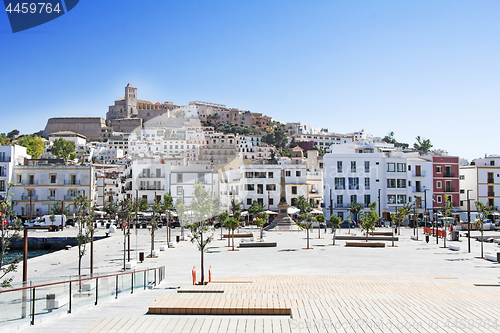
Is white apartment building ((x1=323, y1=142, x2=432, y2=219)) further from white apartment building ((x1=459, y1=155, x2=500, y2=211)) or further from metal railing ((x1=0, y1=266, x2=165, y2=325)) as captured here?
metal railing ((x1=0, y1=266, x2=165, y2=325))

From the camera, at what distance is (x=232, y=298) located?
1133cm

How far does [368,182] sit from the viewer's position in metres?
63.3

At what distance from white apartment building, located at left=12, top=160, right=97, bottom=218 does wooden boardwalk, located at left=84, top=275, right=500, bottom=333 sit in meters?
55.2

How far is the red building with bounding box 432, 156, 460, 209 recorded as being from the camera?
65.7 metres

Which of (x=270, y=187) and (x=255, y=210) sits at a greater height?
(x=270, y=187)

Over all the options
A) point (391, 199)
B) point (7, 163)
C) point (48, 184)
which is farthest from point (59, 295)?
point (7, 163)

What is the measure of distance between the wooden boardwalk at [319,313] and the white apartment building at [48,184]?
55.2m

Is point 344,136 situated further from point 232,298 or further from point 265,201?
point 232,298

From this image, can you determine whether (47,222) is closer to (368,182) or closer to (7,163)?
(7,163)

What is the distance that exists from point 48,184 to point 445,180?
54249mm

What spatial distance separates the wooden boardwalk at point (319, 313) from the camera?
873 centimetres

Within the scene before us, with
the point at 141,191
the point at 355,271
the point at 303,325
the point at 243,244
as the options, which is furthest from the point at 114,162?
the point at 303,325

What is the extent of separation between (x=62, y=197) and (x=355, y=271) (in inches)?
2051

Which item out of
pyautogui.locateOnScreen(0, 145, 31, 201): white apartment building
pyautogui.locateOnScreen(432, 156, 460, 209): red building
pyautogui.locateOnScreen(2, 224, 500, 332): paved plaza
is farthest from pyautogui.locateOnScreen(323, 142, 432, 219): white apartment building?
pyautogui.locateOnScreen(0, 145, 31, 201): white apartment building
